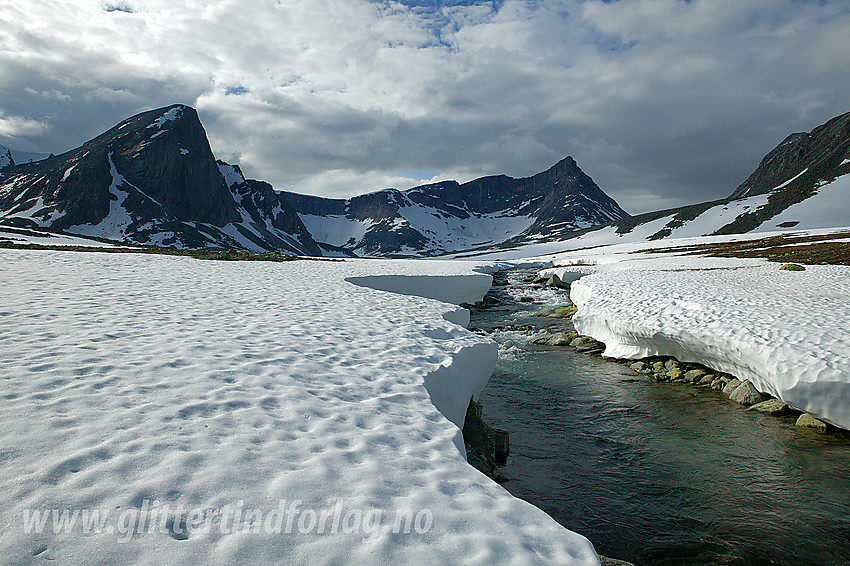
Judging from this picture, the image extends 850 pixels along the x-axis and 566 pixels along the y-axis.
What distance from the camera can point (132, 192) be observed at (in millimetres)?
170625

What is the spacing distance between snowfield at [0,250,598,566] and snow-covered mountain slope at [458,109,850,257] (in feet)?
361

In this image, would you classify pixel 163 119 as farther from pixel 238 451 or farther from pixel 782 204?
pixel 238 451

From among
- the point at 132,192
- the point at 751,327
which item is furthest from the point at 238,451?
the point at 132,192

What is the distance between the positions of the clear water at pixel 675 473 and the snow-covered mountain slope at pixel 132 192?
517 feet

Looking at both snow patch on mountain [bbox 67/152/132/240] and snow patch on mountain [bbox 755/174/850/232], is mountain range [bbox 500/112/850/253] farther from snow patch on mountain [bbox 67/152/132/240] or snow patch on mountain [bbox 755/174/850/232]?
snow patch on mountain [bbox 67/152/132/240]

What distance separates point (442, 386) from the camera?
749 centimetres

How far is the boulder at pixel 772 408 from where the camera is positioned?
956cm

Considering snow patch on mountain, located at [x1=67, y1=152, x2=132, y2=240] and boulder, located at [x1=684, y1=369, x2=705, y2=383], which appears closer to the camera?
boulder, located at [x1=684, y1=369, x2=705, y2=383]

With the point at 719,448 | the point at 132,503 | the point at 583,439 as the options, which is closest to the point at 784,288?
the point at 719,448

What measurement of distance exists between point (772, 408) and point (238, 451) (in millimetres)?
10974

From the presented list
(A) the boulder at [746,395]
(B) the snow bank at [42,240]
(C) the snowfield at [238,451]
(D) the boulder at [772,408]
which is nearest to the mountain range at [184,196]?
(B) the snow bank at [42,240]

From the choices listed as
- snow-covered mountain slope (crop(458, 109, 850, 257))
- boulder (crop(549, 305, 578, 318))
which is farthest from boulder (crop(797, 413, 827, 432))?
snow-covered mountain slope (crop(458, 109, 850, 257))

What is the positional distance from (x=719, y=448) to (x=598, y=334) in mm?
8030

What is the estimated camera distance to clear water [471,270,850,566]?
6.09 meters
